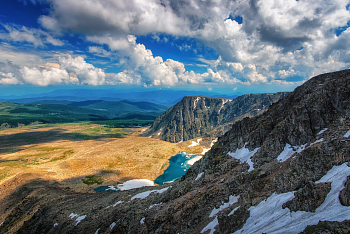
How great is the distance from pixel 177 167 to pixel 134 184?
40.0 meters

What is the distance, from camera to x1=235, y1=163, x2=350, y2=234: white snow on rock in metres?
16.2

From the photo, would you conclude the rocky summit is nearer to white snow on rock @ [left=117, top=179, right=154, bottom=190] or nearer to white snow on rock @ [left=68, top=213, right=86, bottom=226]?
white snow on rock @ [left=68, top=213, right=86, bottom=226]

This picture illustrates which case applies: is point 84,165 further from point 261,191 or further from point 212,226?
point 261,191

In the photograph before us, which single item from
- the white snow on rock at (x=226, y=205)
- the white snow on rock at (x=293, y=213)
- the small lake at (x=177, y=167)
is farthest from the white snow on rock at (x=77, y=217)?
the small lake at (x=177, y=167)

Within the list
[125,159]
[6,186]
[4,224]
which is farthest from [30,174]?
[125,159]

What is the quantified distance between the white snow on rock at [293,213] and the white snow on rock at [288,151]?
929 centimetres

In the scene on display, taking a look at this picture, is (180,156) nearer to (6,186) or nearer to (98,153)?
(98,153)

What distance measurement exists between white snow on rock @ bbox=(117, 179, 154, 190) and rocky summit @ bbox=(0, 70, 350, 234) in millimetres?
30095

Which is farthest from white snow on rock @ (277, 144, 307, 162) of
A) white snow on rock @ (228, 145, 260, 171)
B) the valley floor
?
the valley floor

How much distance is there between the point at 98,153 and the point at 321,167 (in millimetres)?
143902

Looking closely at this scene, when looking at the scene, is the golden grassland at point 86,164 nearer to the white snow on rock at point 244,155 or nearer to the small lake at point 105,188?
the small lake at point 105,188

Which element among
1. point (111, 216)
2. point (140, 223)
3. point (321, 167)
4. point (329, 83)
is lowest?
point (111, 216)

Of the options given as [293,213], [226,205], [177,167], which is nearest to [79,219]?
[226,205]

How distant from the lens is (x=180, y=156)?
14500 centimetres
